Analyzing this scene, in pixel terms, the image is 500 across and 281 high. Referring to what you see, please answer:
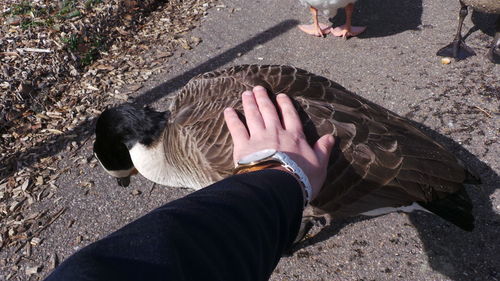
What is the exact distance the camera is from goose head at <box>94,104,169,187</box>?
2.42 m

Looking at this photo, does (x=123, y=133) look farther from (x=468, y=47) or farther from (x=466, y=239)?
(x=468, y=47)

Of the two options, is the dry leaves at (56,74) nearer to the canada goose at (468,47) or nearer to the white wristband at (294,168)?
the white wristband at (294,168)

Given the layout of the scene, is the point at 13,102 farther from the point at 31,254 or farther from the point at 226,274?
the point at 226,274

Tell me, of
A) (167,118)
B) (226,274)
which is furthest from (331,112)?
(226,274)

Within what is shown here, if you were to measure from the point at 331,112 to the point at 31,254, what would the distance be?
7.20 feet

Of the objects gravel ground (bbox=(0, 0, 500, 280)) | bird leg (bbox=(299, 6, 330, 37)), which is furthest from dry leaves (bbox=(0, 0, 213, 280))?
bird leg (bbox=(299, 6, 330, 37))

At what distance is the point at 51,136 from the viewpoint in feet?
11.3

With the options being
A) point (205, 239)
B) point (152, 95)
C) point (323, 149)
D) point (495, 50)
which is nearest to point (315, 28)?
point (495, 50)

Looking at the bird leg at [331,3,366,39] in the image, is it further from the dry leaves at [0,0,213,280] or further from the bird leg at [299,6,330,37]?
the dry leaves at [0,0,213,280]

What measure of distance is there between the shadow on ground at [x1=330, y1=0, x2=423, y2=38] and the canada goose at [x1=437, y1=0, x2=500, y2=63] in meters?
0.59

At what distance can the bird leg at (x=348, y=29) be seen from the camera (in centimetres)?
416

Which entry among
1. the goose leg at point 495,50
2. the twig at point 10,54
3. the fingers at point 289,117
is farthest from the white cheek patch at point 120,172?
the goose leg at point 495,50

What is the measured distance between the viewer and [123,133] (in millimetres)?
2477

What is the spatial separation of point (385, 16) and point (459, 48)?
40.1 inches
